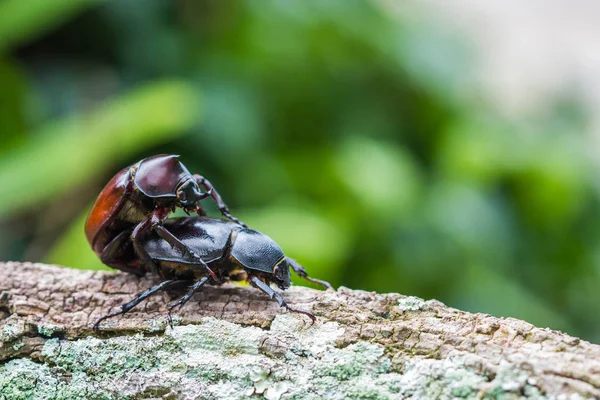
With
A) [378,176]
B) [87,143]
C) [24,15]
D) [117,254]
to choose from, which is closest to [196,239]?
[117,254]

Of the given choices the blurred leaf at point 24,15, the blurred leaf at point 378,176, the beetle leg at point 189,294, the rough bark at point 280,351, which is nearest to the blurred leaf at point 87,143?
the blurred leaf at point 24,15

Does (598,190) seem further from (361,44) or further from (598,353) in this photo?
(598,353)

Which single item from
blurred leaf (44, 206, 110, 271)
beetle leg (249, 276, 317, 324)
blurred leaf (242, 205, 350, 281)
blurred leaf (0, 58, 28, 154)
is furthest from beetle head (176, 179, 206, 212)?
blurred leaf (0, 58, 28, 154)

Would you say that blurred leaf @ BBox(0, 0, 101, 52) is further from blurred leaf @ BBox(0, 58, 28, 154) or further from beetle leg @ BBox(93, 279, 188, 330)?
beetle leg @ BBox(93, 279, 188, 330)

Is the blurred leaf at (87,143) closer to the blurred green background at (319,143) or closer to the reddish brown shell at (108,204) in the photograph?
the blurred green background at (319,143)

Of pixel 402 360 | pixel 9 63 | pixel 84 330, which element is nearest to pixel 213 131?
pixel 9 63

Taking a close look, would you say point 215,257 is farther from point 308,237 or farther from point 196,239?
point 308,237
